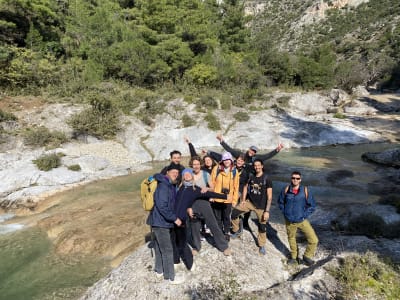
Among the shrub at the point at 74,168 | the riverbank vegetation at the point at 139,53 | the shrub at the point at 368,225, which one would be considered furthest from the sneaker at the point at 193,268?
the riverbank vegetation at the point at 139,53

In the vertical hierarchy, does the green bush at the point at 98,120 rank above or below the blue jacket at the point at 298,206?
below

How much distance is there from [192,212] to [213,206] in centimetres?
73

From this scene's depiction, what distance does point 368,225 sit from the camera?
24.9 ft

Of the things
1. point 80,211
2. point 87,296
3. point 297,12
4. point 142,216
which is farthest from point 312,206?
point 297,12

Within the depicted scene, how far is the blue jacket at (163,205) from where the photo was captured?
15.3ft

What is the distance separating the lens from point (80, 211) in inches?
427

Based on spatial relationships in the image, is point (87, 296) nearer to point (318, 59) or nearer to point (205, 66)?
point (205, 66)

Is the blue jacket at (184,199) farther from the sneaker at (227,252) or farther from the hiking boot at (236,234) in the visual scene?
the hiking boot at (236,234)

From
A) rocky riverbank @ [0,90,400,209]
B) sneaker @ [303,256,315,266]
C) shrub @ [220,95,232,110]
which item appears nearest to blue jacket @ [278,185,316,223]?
sneaker @ [303,256,315,266]

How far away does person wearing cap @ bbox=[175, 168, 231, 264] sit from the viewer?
5.02 metres

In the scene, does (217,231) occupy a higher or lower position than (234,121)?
higher

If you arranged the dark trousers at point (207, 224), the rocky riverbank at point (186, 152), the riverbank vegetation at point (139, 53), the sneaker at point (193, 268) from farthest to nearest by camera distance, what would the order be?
the riverbank vegetation at point (139, 53)
the dark trousers at point (207, 224)
the sneaker at point (193, 268)
the rocky riverbank at point (186, 152)

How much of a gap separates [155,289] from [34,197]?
9741mm

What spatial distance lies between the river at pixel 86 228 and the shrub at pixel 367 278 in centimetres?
386
